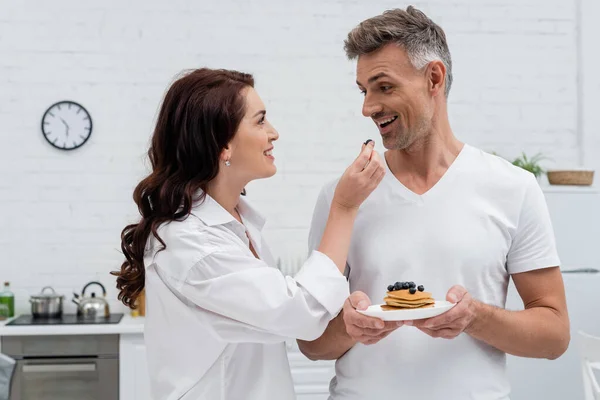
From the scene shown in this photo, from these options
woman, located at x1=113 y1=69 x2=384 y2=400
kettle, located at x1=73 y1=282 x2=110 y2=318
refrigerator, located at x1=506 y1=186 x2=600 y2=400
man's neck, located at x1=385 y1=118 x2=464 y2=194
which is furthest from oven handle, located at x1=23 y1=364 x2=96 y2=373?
man's neck, located at x1=385 y1=118 x2=464 y2=194

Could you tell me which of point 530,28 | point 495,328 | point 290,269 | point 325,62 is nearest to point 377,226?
point 495,328

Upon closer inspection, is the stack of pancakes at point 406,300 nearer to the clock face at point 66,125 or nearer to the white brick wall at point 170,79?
the white brick wall at point 170,79

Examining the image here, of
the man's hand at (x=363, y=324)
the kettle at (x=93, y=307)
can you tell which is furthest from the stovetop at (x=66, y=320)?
the man's hand at (x=363, y=324)

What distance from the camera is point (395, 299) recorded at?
1.63 m

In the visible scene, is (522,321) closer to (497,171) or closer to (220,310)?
(497,171)

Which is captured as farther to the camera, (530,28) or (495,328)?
(530,28)

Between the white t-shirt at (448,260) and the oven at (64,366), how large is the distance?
8.77 ft

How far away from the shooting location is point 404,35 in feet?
6.14

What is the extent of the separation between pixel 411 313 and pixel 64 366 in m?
3.18

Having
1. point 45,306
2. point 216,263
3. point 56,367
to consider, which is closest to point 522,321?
point 216,263

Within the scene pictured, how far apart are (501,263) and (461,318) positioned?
0.97 ft

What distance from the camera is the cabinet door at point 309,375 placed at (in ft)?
14.3

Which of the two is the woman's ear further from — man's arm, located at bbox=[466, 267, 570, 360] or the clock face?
the clock face

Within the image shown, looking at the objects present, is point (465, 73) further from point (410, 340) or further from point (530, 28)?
point (410, 340)
